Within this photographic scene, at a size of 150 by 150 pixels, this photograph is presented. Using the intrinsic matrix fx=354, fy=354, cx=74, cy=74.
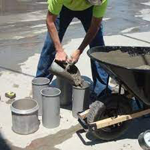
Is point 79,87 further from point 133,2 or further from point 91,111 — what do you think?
point 133,2

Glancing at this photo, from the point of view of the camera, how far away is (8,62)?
5871 millimetres

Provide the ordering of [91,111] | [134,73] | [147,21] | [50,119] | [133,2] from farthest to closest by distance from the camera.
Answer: [133,2] < [147,21] < [50,119] < [91,111] < [134,73]

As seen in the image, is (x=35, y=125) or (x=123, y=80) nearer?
(x=123, y=80)

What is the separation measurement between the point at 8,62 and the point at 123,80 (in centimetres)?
309

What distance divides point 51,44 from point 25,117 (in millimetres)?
1128

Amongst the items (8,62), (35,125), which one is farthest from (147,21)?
(35,125)

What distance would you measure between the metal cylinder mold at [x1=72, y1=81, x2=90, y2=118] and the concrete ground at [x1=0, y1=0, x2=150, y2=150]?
148 mm

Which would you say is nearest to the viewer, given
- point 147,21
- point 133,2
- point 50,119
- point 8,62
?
point 50,119

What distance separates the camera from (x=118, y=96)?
11.4 feet

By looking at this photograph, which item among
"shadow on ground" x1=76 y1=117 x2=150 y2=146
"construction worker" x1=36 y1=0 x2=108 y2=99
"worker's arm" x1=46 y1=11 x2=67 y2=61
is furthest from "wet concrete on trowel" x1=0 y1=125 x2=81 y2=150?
"worker's arm" x1=46 y1=11 x2=67 y2=61

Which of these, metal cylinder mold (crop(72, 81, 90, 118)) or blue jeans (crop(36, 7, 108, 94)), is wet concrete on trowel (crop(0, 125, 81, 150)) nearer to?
metal cylinder mold (crop(72, 81, 90, 118))

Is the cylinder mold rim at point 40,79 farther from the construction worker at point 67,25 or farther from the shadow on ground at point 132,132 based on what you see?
the shadow on ground at point 132,132

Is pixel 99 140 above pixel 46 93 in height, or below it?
below

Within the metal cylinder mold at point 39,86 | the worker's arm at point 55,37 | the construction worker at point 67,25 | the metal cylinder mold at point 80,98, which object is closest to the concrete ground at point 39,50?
the metal cylinder mold at point 80,98
